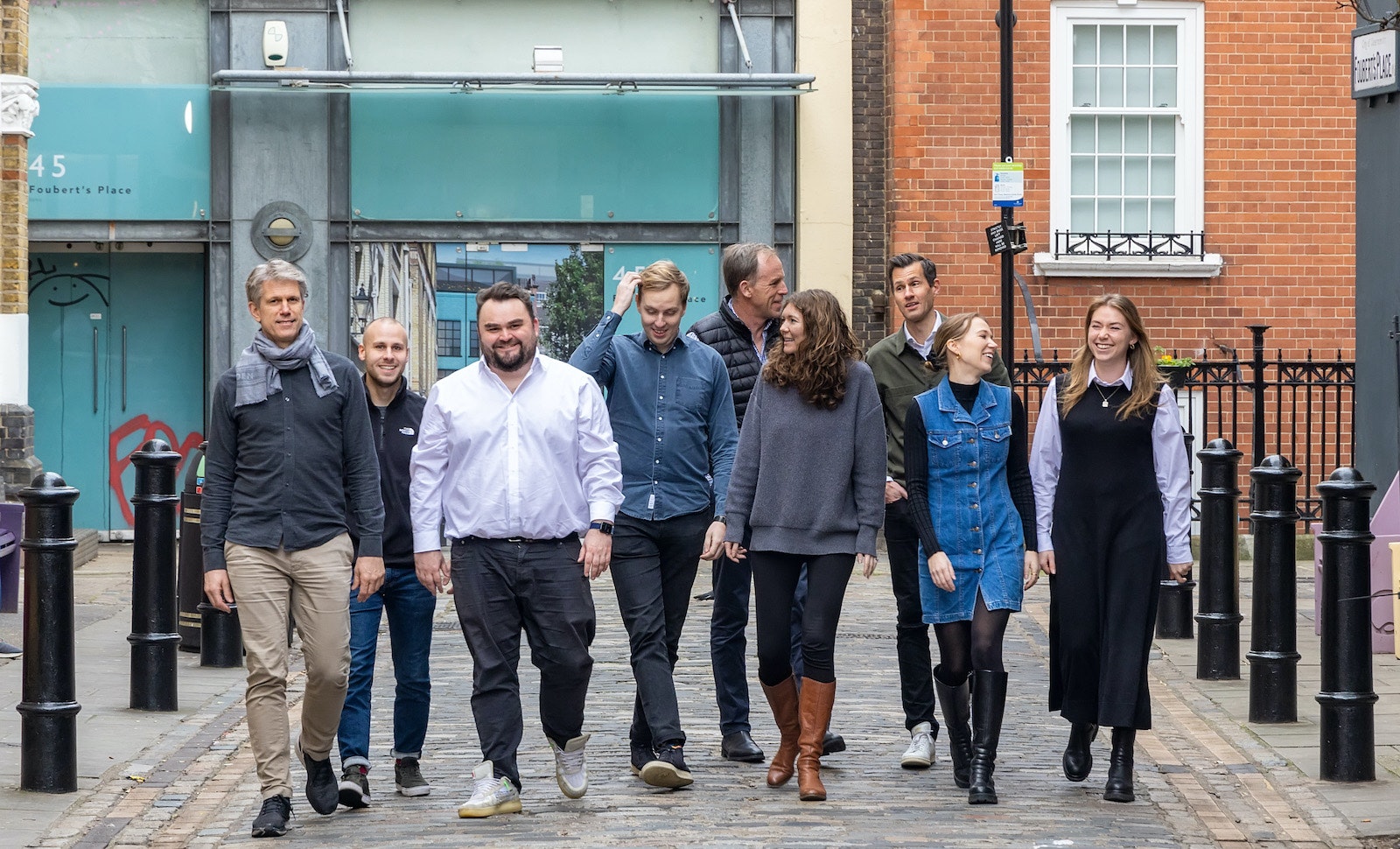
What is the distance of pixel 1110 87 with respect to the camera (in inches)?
640

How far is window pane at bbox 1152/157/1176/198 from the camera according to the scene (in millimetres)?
16344

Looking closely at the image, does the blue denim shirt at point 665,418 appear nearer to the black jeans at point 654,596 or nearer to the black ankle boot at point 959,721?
the black jeans at point 654,596

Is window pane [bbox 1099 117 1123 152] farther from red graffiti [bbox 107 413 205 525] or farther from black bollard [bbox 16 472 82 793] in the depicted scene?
black bollard [bbox 16 472 82 793]

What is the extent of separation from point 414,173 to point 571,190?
1375 millimetres

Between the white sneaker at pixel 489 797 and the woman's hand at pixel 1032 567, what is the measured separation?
194 cm

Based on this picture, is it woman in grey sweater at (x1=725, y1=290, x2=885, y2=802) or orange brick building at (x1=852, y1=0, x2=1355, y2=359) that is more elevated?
orange brick building at (x1=852, y1=0, x2=1355, y2=359)

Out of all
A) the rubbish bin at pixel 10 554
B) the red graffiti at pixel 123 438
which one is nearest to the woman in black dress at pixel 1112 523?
the rubbish bin at pixel 10 554

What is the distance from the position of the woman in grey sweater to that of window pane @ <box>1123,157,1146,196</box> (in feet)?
34.3

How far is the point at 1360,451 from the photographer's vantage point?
10.4 meters

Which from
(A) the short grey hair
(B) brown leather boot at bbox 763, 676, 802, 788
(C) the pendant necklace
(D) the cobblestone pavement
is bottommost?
(D) the cobblestone pavement

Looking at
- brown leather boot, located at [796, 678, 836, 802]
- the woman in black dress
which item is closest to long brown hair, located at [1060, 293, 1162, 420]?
the woman in black dress

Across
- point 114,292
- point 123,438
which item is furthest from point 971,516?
point 114,292

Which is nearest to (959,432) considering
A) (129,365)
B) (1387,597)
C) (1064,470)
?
(1064,470)

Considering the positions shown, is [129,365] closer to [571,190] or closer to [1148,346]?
[571,190]
